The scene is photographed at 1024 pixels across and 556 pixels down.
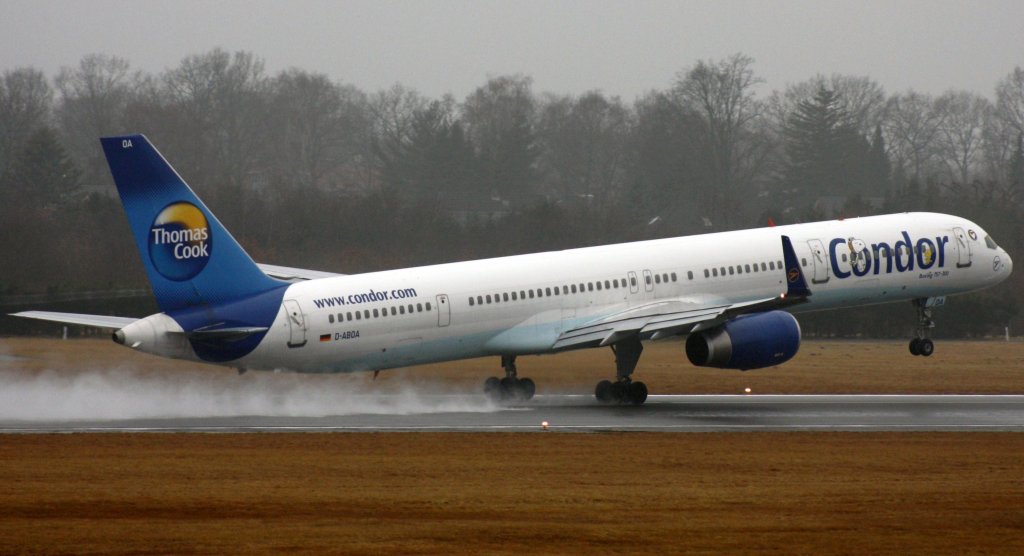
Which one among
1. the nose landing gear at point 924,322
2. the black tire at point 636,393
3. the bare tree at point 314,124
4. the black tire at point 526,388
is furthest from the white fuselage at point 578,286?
the bare tree at point 314,124

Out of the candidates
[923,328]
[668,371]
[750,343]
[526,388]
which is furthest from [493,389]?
[923,328]

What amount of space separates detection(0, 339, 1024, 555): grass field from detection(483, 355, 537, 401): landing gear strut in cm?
805

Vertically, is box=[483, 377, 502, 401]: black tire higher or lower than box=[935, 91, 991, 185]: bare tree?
lower

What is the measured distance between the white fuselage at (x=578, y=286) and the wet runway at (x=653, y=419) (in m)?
1.83

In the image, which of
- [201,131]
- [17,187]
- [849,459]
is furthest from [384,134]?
[849,459]

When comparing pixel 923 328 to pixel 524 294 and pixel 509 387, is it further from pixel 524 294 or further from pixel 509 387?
pixel 509 387

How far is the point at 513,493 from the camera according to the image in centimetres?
2444

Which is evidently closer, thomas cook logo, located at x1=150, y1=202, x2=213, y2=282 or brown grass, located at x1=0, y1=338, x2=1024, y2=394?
thomas cook logo, located at x1=150, y1=202, x2=213, y2=282

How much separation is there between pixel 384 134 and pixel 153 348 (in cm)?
8888

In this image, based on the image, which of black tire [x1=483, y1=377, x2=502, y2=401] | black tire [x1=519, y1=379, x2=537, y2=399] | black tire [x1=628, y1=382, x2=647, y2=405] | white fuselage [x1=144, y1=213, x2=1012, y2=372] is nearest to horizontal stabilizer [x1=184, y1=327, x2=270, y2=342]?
white fuselage [x1=144, y1=213, x2=1012, y2=372]

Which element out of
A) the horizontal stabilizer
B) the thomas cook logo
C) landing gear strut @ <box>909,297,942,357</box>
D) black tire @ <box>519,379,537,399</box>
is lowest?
black tire @ <box>519,379,537,399</box>

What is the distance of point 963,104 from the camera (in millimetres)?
151375

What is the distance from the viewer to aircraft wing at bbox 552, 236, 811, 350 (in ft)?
126

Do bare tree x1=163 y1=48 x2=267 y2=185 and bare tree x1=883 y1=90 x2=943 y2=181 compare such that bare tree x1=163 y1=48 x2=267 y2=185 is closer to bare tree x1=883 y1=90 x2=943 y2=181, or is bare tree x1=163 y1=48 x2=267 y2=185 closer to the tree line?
the tree line
